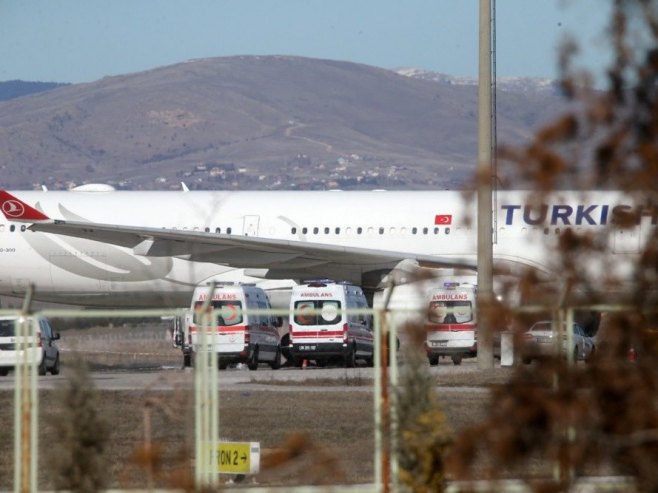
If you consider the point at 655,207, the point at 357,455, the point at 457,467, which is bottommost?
the point at 357,455

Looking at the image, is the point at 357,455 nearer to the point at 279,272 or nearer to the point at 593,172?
the point at 593,172

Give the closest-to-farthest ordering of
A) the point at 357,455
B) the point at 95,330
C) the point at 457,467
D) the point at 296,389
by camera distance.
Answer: the point at 457,467 < the point at 357,455 < the point at 296,389 < the point at 95,330

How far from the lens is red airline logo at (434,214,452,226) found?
3747cm

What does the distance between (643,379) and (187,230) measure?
103 ft

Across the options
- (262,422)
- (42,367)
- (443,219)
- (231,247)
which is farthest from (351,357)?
(262,422)

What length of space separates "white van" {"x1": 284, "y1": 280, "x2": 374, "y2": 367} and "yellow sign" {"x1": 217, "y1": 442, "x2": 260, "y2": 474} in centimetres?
1492

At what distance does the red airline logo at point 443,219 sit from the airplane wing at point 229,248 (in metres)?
1.37

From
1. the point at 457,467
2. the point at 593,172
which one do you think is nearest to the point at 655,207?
the point at 593,172

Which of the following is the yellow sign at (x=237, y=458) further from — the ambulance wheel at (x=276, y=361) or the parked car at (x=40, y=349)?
the ambulance wheel at (x=276, y=361)

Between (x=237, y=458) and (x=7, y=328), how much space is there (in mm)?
16036

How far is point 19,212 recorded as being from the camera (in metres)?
35.2

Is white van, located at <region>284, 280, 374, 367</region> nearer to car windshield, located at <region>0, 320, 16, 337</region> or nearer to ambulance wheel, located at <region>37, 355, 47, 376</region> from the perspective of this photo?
ambulance wheel, located at <region>37, 355, 47, 376</region>

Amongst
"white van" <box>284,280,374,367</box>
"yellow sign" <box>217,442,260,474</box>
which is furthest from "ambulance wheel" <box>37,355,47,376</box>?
"yellow sign" <box>217,442,260,474</box>

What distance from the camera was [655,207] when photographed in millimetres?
7195
